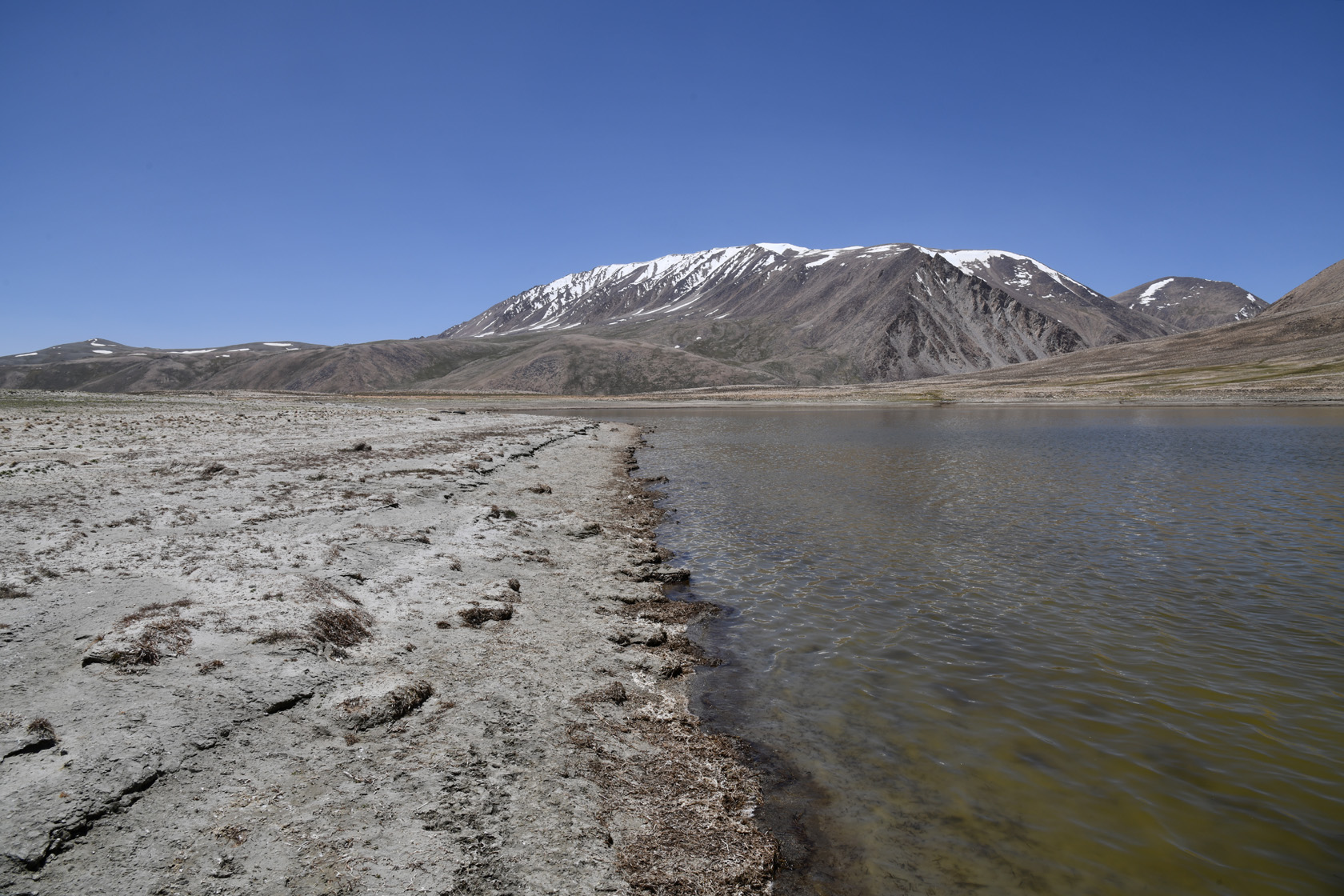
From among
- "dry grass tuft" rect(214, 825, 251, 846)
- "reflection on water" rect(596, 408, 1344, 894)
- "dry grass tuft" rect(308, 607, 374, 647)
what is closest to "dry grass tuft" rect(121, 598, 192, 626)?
"dry grass tuft" rect(308, 607, 374, 647)

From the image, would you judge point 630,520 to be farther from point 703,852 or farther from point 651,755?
point 703,852

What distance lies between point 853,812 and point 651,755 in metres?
2.19

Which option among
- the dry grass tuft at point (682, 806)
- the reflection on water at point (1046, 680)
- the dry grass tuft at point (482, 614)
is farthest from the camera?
the dry grass tuft at point (482, 614)

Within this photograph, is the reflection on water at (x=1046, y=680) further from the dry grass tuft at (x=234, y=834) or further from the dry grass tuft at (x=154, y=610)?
the dry grass tuft at (x=154, y=610)

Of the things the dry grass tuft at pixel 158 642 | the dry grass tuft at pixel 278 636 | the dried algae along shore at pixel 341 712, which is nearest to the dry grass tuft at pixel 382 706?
the dried algae along shore at pixel 341 712

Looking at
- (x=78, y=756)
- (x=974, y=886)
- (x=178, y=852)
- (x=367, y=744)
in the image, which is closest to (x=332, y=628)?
(x=367, y=744)

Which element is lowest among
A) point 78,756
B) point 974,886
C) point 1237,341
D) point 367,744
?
point 974,886

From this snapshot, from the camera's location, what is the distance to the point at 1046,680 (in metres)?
9.48

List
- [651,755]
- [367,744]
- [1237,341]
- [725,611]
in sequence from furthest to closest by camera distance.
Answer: [1237,341] → [725,611] → [651,755] → [367,744]

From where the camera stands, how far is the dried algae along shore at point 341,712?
4.95 meters

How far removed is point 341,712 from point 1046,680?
30.5 feet

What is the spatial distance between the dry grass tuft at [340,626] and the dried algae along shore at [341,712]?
0.12 feet

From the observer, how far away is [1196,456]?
3500 cm

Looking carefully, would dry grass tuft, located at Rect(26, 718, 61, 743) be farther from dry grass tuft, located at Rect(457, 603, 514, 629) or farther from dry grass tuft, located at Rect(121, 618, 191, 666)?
dry grass tuft, located at Rect(457, 603, 514, 629)
